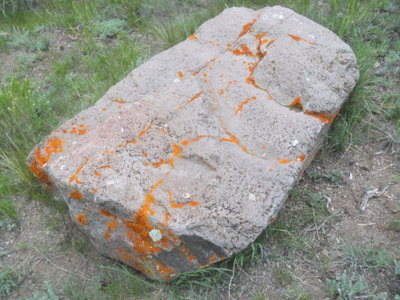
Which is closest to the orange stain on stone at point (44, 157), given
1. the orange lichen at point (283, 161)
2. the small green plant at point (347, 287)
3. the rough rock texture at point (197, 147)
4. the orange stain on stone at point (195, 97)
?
the rough rock texture at point (197, 147)

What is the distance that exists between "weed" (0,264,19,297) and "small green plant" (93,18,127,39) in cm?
275

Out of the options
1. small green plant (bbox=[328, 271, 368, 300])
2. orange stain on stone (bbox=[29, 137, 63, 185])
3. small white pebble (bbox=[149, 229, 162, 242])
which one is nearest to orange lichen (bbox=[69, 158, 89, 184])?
orange stain on stone (bbox=[29, 137, 63, 185])

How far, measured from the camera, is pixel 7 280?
2.62 meters

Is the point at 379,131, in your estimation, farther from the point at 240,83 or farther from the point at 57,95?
the point at 57,95

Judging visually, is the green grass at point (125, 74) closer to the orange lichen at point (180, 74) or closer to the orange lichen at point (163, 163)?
the orange lichen at point (163, 163)

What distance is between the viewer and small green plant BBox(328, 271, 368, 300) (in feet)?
7.79

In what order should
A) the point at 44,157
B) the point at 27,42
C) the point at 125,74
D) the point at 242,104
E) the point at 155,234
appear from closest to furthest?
the point at 155,234 → the point at 44,157 → the point at 242,104 → the point at 125,74 → the point at 27,42

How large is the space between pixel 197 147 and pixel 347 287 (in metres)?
1.16

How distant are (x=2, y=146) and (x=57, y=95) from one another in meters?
0.77

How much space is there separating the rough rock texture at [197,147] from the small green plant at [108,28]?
1508 mm

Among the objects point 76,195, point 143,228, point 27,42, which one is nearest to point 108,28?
point 27,42

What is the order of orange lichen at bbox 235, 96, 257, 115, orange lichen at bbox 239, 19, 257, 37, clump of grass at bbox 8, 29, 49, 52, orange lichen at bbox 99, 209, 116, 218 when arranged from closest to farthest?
orange lichen at bbox 99, 209, 116, 218
orange lichen at bbox 235, 96, 257, 115
orange lichen at bbox 239, 19, 257, 37
clump of grass at bbox 8, 29, 49, 52

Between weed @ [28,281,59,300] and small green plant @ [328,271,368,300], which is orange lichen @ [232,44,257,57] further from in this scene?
weed @ [28,281,59,300]

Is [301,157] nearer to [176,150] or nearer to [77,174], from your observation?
[176,150]
